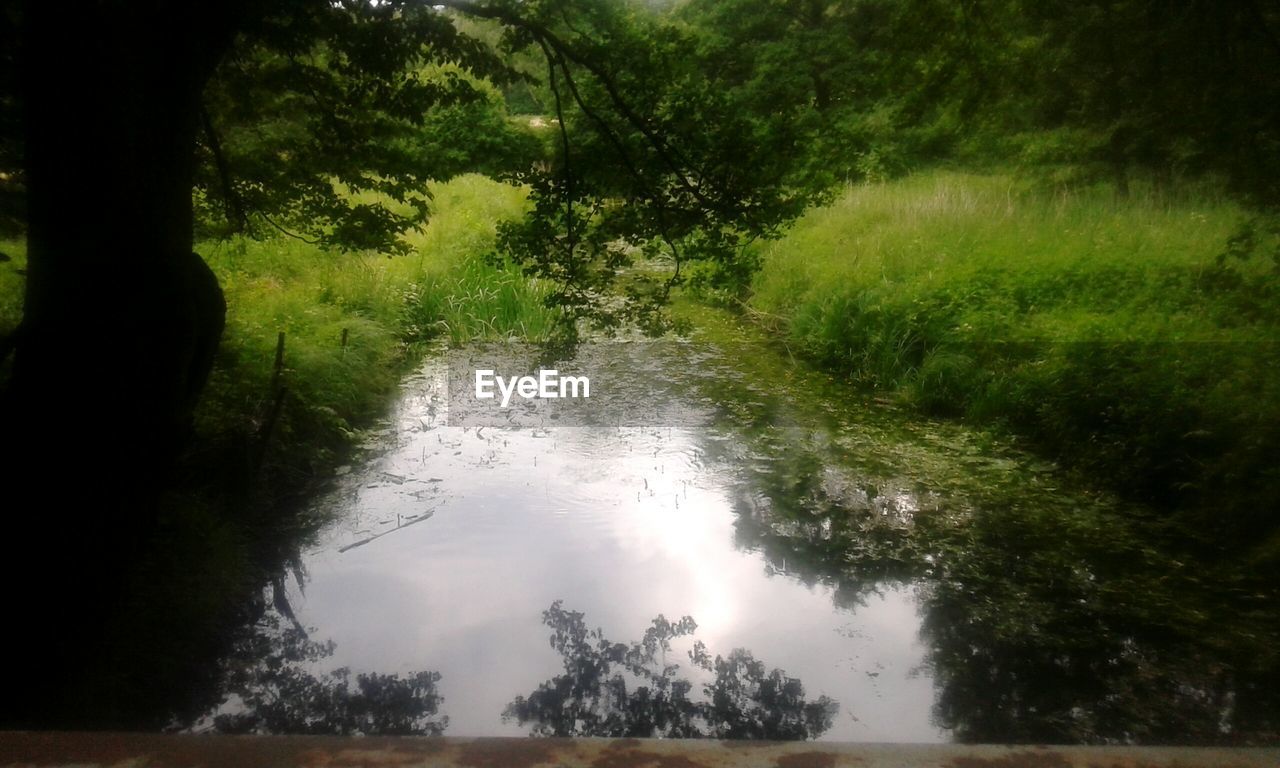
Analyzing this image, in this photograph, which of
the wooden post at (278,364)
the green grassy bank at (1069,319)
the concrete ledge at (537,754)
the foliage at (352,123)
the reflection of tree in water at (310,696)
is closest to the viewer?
the concrete ledge at (537,754)

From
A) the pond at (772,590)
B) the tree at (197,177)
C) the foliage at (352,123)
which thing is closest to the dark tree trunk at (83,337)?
the tree at (197,177)

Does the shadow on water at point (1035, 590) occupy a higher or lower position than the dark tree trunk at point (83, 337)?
lower

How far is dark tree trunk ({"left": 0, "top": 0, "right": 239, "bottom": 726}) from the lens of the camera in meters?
2.03

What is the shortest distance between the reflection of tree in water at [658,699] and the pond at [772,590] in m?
0.01

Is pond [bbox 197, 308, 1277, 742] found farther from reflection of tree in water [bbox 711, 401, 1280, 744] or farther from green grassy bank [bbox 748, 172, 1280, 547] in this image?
green grassy bank [bbox 748, 172, 1280, 547]

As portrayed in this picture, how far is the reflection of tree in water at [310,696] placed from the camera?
2.68 m

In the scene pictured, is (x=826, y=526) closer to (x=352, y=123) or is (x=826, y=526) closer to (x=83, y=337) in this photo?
(x=352, y=123)

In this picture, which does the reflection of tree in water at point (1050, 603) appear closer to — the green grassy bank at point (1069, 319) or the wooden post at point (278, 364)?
the green grassy bank at point (1069, 319)

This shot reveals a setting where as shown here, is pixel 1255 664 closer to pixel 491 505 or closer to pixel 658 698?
pixel 658 698

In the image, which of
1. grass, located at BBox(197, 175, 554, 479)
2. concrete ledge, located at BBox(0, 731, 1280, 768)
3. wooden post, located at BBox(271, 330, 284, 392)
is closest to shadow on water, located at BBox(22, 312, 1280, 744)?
grass, located at BBox(197, 175, 554, 479)

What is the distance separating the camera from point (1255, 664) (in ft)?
10.1

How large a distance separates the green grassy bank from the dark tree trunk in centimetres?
385

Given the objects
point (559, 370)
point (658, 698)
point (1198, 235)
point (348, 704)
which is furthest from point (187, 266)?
point (1198, 235)

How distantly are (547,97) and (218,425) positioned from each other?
8.24 feet
